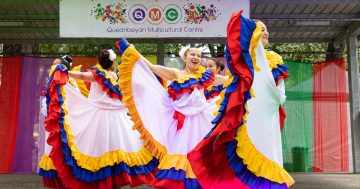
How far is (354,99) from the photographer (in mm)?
10586

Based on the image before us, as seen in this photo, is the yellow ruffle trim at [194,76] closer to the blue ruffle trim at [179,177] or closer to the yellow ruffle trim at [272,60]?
the blue ruffle trim at [179,177]

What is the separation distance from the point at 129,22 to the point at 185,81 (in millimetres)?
3468

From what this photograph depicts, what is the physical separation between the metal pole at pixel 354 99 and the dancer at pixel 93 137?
5728 mm

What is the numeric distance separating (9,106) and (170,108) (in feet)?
19.6

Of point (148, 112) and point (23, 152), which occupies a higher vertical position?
point (148, 112)

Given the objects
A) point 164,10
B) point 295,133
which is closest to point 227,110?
point 164,10

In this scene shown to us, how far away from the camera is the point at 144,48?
59.9 feet

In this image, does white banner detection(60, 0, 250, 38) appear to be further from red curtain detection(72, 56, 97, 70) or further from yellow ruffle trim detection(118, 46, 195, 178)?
yellow ruffle trim detection(118, 46, 195, 178)

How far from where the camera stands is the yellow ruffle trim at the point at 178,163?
4.75 meters

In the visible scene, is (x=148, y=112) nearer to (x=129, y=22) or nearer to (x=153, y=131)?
(x=153, y=131)

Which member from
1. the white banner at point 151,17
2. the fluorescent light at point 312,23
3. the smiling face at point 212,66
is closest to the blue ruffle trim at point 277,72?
the smiling face at point 212,66

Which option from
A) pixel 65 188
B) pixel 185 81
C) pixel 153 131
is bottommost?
pixel 65 188

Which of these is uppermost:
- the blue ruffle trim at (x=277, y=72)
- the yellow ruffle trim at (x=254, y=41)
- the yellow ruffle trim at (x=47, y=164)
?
the yellow ruffle trim at (x=254, y=41)

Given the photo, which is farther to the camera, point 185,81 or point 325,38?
point 325,38
